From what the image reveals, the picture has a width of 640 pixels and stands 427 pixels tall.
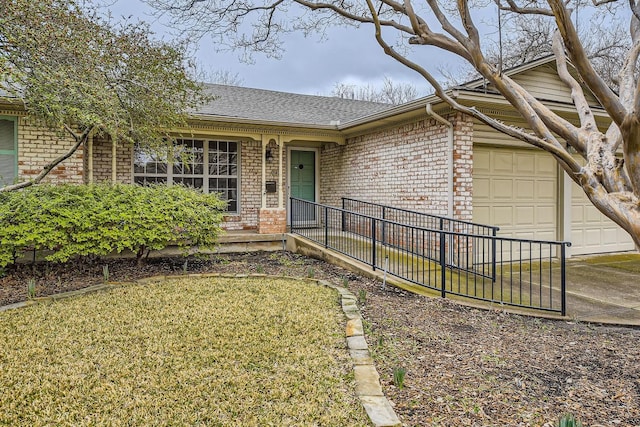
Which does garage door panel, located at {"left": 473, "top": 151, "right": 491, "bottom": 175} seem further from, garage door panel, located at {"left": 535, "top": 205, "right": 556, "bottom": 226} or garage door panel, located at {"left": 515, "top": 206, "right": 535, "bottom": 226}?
garage door panel, located at {"left": 535, "top": 205, "right": 556, "bottom": 226}

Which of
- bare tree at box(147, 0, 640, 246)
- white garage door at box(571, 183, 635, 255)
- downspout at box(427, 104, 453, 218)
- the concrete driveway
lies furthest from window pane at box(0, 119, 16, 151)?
white garage door at box(571, 183, 635, 255)

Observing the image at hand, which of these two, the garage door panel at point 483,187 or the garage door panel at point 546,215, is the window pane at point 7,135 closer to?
the garage door panel at point 483,187

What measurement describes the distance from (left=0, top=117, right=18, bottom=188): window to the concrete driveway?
9.61 meters

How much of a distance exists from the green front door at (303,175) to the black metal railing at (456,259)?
65cm

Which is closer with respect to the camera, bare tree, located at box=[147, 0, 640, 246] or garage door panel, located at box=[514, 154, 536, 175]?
bare tree, located at box=[147, 0, 640, 246]

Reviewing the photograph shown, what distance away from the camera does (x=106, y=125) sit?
526 centimetres

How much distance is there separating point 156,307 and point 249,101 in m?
7.58

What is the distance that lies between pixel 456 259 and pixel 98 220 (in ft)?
19.5

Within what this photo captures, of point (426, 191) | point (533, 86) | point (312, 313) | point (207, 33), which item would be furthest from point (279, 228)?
point (533, 86)

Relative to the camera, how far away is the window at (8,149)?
7.80 meters

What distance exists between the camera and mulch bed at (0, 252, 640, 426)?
271cm

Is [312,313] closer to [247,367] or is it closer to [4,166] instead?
[247,367]

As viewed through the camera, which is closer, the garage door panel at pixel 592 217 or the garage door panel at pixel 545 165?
the garage door panel at pixel 545 165

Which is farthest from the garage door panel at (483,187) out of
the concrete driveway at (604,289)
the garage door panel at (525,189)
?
the concrete driveway at (604,289)
